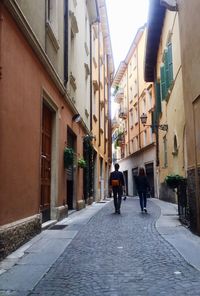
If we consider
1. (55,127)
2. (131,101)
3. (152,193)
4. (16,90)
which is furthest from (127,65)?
(16,90)

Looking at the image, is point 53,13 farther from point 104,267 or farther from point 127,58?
point 127,58

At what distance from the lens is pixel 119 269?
5.53 m

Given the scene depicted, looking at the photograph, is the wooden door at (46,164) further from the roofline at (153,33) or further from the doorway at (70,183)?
the roofline at (153,33)

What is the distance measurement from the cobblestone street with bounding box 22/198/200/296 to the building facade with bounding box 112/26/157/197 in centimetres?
2063

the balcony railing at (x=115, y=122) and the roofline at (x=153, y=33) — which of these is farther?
the balcony railing at (x=115, y=122)

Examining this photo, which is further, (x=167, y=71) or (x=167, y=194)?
(x=167, y=194)

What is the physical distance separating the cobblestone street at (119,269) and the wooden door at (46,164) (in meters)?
1.66

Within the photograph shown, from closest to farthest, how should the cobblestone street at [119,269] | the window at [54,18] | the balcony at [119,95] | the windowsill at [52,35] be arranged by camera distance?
the cobblestone street at [119,269] → the windowsill at [52,35] → the window at [54,18] → the balcony at [119,95]

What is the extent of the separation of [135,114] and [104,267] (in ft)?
108

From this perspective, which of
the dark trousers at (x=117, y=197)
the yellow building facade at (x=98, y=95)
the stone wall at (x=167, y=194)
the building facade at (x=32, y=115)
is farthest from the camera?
the yellow building facade at (x=98, y=95)

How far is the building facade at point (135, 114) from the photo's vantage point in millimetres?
30750

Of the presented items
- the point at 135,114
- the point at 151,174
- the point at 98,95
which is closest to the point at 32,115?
the point at 98,95

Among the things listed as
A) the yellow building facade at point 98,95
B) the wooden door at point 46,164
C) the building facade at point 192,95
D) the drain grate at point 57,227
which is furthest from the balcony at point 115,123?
the building facade at point 192,95

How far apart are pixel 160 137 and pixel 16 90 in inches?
686
